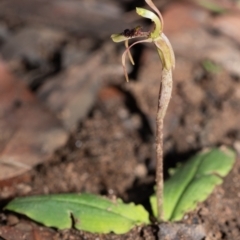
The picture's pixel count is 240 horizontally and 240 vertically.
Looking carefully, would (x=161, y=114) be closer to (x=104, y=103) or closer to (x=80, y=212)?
(x=80, y=212)

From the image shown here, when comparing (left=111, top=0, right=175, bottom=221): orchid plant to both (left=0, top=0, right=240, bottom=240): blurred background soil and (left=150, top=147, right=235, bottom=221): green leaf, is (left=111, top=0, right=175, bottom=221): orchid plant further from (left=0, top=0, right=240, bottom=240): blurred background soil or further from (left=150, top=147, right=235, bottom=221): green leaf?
(left=0, top=0, right=240, bottom=240): blurred background soil

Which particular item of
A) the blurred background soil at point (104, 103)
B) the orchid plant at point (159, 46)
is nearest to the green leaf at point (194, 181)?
the blurred background soil at point (104, 103)

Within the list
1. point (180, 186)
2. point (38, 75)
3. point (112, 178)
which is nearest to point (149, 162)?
point (112, 178)

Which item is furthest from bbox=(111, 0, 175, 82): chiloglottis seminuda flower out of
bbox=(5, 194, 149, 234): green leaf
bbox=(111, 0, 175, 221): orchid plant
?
bbox=(5, 194, 149, 234): green leaf

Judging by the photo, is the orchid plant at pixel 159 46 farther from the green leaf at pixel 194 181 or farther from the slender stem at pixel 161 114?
the green leaf at pixel 194 181

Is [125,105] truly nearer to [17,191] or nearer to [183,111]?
[183,111]

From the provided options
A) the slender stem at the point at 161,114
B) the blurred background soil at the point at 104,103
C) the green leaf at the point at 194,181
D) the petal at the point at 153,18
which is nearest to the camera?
the petal at the point at 153,18
